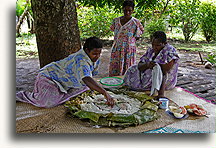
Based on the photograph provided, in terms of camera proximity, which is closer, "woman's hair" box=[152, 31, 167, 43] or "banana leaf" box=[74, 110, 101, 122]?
"banana leaf" box=[74, 110, 101, 122]

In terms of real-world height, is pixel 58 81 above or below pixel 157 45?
below

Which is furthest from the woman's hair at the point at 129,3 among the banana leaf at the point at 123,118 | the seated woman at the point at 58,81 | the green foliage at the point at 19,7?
the banana leaf at the point at 123,118

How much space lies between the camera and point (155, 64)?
99.4 inches

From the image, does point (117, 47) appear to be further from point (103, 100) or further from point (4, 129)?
point (4, 129)

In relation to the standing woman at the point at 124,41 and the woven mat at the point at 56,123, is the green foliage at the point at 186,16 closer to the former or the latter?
the standing woman at the point at 124,41

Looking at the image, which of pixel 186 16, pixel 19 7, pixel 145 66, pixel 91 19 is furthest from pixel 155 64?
pixel 19 7

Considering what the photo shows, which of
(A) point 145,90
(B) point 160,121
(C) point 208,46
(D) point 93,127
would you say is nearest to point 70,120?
(D) point 93,127

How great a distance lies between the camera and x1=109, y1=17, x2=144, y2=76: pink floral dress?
3186 mm

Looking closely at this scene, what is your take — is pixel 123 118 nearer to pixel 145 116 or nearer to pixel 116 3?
pixel 145 116

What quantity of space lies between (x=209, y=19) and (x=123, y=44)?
1.23m

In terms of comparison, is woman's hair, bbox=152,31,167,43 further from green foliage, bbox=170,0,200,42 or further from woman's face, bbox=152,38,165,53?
green foliage, bbox=170,0,200,42

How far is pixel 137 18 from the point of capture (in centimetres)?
325

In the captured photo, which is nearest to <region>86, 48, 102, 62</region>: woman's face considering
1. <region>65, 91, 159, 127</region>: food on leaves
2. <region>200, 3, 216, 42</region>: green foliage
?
<region>65, 91, 159, 127</region>: food on leaves

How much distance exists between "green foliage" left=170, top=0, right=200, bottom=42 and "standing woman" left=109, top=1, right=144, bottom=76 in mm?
573
